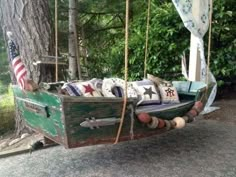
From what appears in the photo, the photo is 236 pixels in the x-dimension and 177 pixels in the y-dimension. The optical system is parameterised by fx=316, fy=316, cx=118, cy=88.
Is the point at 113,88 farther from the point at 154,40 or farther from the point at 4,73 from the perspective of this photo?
the point at 4,73

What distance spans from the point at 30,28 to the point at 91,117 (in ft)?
5.85

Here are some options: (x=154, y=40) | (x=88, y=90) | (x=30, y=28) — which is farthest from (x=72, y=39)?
(x=88, y=90)

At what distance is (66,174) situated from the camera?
258 cm

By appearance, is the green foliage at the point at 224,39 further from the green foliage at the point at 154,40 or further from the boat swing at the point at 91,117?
the boat swing at the point at 91,117

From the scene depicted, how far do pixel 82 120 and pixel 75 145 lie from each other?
0.19 metres

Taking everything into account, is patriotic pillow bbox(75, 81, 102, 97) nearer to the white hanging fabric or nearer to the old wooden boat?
the old wooden boat

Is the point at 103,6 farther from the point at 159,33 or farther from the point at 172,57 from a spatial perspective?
the point at 172,57

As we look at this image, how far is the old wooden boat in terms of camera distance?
2.12 meters

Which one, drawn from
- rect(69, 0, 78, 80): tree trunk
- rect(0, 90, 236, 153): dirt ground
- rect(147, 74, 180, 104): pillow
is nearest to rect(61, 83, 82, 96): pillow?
rect(0, 90, 236, 153): dirt ground

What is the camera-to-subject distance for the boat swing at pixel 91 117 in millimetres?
2131

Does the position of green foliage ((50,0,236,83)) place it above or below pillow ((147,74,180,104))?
above

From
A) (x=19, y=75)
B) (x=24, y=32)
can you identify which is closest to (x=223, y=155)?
(x=19, y=75)

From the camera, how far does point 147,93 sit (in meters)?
3.11

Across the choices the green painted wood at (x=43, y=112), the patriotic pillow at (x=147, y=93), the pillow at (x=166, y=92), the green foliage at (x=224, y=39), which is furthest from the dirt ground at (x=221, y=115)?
the pillow at (x=166, y=92)
